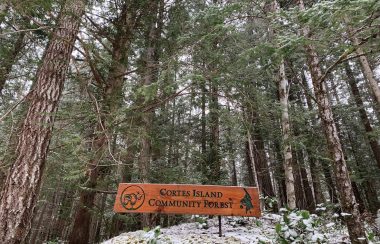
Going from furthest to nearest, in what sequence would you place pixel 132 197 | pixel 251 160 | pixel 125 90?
pixel 251 160, pixel 125 90, pixel 132 197

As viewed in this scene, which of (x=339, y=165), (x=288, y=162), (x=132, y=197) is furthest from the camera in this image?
(x=288, y=162)

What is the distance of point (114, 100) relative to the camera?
554 centimetres

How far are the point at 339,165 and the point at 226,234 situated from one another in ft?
8.80

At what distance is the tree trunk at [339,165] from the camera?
4.19m

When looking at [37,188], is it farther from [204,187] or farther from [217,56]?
[217,56]

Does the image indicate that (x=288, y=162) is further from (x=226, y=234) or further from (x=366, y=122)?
(x=366, y=122)

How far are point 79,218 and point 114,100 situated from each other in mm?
2920

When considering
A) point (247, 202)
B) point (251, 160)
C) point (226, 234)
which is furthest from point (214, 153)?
point (247, 202)

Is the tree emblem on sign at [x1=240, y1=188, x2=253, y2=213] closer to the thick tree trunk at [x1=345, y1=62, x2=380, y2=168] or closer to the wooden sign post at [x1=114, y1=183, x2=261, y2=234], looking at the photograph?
the wooden sign post at [x1=114, y1=183, x2=261, y2=234]

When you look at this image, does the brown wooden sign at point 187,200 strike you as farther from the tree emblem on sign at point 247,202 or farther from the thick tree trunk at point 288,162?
the thick tree trunk at point 288,162

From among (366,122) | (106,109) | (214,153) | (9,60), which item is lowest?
(106,109)

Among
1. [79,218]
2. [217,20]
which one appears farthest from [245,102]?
[79,218]

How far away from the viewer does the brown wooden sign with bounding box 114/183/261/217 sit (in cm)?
500

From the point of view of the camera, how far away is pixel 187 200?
16.7 feet
